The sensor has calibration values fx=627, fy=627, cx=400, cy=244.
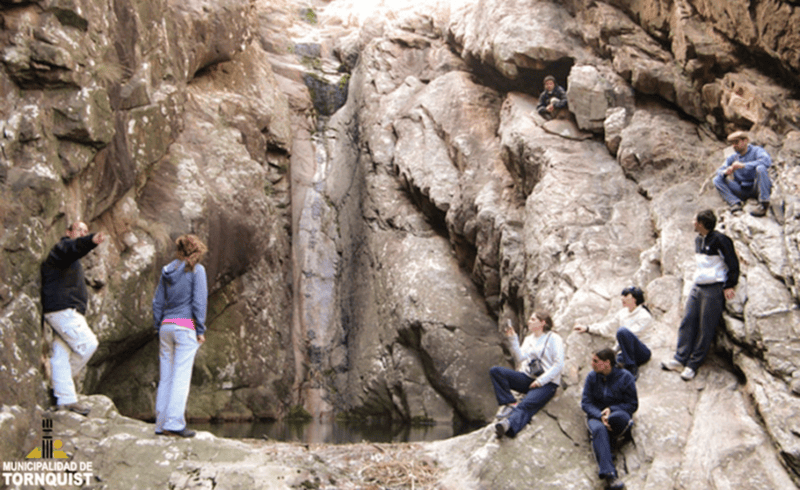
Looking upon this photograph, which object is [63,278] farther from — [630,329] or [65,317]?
[630,329]

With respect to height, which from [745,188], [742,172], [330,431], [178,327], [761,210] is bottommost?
[330,431]

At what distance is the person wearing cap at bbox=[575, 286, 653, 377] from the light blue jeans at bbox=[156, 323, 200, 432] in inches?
180

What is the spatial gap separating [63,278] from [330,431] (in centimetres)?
667

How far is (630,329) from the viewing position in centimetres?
754

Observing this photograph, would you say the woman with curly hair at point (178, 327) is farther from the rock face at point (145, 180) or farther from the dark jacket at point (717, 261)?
the dark jacket at point (717, 261)

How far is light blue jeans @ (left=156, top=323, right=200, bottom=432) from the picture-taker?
6441mm

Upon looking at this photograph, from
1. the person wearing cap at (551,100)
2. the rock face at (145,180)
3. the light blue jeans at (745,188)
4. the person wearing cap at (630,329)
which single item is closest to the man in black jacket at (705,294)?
the person wearing cap at (630,329)

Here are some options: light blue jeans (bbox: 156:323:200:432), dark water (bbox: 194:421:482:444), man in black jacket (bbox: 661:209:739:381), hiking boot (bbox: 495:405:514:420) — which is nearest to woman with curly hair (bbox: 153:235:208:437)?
light blue jeans (bbox: 156:323:200:432)

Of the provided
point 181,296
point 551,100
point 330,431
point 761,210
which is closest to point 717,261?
point 761,210

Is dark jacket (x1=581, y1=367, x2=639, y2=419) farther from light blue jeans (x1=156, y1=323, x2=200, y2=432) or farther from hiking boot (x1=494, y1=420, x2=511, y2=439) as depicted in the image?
light blue jeans (x1=156, y1=323, x2=200, y2=432)

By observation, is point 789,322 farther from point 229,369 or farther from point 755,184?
point 229,369

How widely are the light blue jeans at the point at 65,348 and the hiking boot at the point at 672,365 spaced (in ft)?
20.5

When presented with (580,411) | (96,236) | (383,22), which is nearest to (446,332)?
(580,411)

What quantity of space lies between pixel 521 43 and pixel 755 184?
23.9ft
